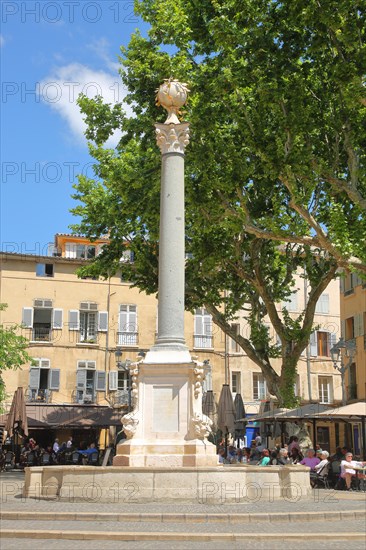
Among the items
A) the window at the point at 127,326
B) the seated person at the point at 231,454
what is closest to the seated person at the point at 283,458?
the seated person at the point at 231,454

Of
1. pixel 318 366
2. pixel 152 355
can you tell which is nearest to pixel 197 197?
pixel 152 355

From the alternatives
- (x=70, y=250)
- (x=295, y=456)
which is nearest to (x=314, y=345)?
(x=70, y=250)

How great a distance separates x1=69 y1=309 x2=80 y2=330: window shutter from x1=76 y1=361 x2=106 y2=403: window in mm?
2064

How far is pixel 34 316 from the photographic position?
42438 mm

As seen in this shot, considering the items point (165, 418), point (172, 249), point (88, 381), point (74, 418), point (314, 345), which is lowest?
point (165, 418)

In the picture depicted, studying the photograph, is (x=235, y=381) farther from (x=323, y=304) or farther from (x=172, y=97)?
(x=172, y=97)

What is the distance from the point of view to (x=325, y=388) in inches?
1833

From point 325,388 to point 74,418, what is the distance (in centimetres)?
1986

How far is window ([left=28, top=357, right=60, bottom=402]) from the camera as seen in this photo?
4003 centimetres

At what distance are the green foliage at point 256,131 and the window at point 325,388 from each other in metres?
20.5

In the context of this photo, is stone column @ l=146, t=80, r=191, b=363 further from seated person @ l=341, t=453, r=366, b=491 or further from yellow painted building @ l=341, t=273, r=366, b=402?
yellow painted building @ l=341, t=273, r=366, b=402

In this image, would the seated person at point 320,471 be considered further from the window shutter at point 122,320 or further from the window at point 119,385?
the window shutter at point 122,320

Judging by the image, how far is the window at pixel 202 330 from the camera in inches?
1729

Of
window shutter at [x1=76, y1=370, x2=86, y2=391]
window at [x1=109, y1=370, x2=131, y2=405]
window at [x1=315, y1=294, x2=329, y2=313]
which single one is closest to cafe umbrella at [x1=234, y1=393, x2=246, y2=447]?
window at [x1=109, y1=370, x2=131, y2=405]
